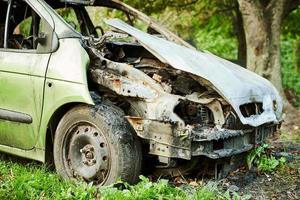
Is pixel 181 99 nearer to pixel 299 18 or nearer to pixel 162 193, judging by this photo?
pixel 162 193

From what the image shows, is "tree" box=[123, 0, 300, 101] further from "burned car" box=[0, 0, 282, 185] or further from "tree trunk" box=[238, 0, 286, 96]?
"burned car" box=[0, 0, 282, 185]

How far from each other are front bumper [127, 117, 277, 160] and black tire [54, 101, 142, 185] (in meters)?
0.17

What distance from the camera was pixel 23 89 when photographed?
5219 mm

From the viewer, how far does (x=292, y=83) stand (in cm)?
1543

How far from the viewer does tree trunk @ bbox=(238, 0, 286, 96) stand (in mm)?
9625

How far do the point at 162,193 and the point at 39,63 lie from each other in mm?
1652

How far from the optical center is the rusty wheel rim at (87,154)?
4.85 m

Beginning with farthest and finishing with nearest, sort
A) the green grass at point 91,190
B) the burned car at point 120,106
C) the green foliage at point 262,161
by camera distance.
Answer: the green foliage at point 262,161 < the burned car at point 120,106 < the green grass at point 91,190

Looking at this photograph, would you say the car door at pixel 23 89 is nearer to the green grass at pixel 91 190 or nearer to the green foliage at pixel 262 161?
the green grass at pixel 91 190

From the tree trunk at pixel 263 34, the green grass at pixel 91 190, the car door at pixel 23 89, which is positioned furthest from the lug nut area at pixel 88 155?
the tree trunk at pixel 263 34

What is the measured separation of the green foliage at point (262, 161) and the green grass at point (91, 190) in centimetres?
71

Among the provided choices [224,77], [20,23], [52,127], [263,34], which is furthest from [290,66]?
[52,127]

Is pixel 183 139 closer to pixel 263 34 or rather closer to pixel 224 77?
pixel 224 77

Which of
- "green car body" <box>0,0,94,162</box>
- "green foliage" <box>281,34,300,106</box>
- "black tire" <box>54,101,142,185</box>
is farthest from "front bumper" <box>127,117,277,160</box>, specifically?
"green foliage" <box>281,34,300,106</box>
